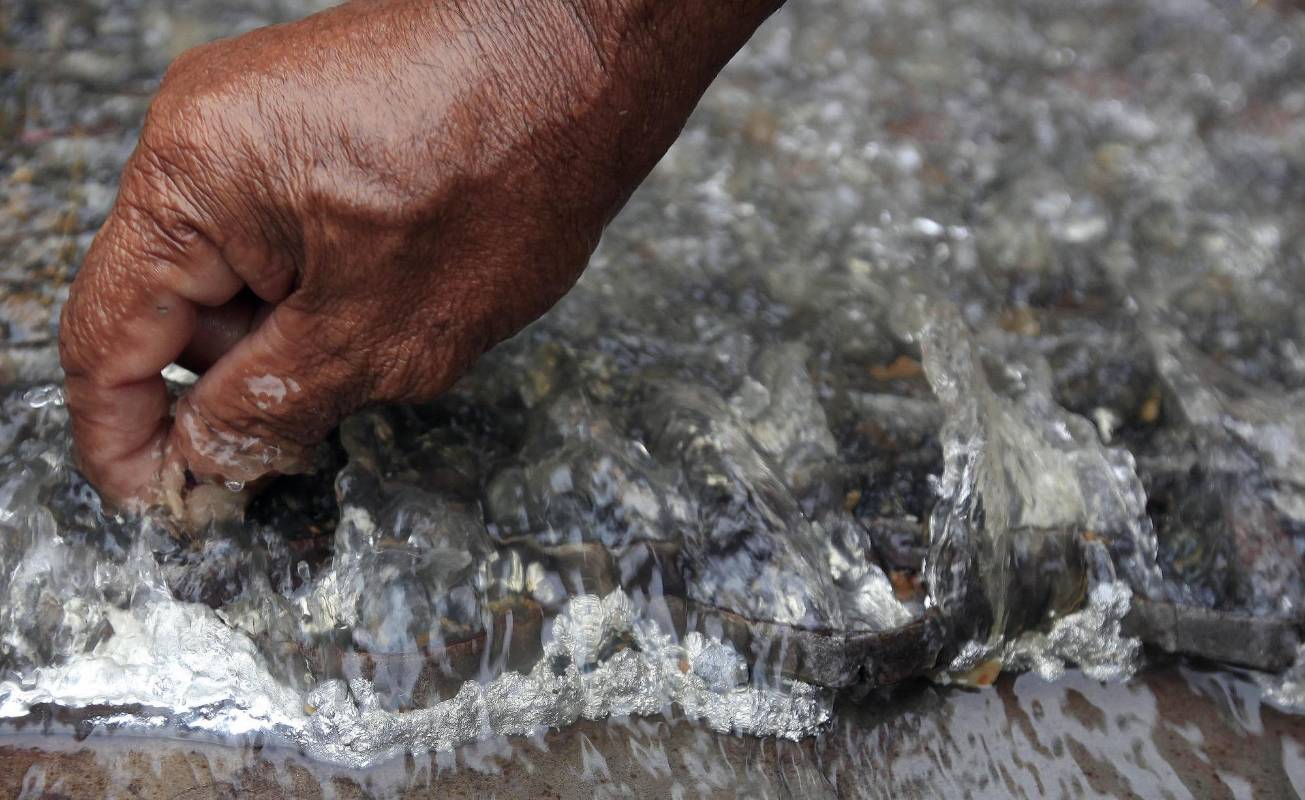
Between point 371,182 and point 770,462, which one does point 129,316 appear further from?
point 770,462

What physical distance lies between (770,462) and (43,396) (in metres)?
1.33

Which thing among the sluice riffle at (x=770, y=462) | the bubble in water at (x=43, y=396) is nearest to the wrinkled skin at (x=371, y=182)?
the sluice riffle at (x=770, y=462)

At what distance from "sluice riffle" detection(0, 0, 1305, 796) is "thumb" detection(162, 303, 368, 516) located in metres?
0.07

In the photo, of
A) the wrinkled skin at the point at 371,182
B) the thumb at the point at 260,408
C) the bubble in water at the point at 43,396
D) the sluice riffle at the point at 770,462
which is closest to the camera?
the wrinkled skin at the point at 371,182

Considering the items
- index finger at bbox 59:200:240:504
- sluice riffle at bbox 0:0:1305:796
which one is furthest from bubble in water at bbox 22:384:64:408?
index finger at bbox 59:200:240:504

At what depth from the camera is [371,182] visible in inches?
58.5

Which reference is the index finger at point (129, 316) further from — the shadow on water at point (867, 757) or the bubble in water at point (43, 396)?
the shadow on water at point (867, 757)

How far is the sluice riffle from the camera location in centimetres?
181

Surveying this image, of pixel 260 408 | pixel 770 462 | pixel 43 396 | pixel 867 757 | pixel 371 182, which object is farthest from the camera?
pixel 770 462

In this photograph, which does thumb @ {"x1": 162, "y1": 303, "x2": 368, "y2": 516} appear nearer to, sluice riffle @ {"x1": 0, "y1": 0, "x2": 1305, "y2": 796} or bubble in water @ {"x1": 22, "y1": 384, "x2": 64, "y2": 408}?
sluice riffle @ {"x1": 0, "y1": 0, "x2": 1305, "y2": 796}

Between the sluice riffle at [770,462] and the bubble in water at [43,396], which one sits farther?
the bubble in water at [43,396]

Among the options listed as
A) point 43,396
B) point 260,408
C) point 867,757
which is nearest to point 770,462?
point 867,757

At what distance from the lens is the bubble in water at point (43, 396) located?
2.05 meters

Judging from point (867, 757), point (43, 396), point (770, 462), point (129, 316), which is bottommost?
point (867, 757)
